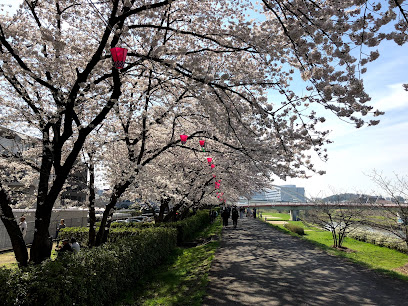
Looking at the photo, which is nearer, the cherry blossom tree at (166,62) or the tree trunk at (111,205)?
the cherry blossom tree at (166,62)

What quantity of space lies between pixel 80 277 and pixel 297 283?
5.61 m

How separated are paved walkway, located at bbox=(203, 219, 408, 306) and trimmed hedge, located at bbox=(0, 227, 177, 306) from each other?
240 cm

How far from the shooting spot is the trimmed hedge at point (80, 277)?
405 cm

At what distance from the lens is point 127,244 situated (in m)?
8.32

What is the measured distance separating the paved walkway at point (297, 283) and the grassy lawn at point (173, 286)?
13.3 inches

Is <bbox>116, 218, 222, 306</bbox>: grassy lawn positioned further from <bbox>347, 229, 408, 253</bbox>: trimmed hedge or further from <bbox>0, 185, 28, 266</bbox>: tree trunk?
<bbox>347, 229, 408, 253</bbox>: trimmed hedge

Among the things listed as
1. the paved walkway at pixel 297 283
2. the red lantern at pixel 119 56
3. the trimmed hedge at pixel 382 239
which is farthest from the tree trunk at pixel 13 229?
the trimmed hedge at pixel 382 239

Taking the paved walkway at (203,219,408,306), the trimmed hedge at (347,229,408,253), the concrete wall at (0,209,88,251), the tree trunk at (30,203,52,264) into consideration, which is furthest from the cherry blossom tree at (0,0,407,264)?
the trimmed hedge at (347,229,408,253)

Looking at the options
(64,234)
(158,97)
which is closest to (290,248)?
(158,97)

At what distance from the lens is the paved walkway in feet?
19.4

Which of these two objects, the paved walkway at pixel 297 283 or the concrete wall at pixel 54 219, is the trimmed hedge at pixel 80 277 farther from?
the concrete wall at pixel 54 219

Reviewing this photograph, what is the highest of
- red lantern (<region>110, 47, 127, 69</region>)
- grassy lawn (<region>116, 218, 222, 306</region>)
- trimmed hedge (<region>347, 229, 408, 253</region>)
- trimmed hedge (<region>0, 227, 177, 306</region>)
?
red lantern (<region>110, 47, 127, 69</region>)

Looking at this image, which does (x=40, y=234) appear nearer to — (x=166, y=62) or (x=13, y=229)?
(x=13, y=229)

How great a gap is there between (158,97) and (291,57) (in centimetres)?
503
